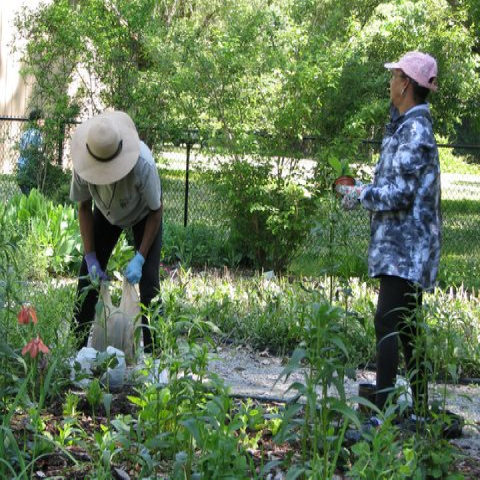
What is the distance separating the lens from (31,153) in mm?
11219

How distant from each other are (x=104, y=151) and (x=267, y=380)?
1.71 metres

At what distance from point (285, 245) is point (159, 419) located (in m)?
5.36

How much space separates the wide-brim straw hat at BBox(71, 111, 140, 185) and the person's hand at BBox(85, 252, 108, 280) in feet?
1.58

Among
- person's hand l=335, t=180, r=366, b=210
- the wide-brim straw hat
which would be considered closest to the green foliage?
the wide-brim straw hat

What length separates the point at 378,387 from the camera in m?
4.39

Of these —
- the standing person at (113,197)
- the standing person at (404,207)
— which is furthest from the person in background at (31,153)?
the standing person at (404,207)

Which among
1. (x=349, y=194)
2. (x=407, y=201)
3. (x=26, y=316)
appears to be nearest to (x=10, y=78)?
(x=349, y=194)

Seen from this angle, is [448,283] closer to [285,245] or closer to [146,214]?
[285,245]

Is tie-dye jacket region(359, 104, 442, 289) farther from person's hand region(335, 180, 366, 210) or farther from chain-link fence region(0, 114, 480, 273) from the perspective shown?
chain-link fence region(0, 114, 480, 273)

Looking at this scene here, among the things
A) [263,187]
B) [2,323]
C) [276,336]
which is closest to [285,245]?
[263,187]

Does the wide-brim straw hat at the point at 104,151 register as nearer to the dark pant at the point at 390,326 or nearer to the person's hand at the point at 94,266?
the person's hand at the point at 94,266

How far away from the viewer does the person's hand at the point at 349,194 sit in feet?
14.7

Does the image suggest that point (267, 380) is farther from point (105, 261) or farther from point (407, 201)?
point (407, 201)

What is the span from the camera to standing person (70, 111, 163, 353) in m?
5.04
